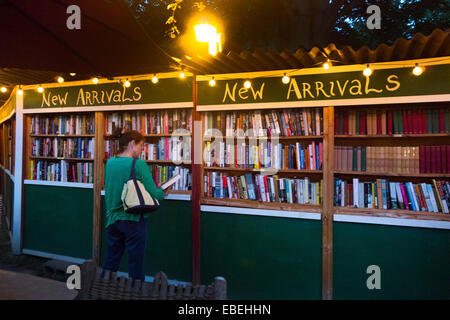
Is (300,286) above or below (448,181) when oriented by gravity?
below

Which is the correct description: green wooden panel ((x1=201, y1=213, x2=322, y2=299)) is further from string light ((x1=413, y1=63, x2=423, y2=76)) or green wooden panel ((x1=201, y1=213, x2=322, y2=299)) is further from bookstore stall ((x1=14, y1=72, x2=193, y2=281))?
string light ((x1=413, y1=63, x2=423, y2=76))

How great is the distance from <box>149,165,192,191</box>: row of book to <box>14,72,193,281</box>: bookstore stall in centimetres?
1

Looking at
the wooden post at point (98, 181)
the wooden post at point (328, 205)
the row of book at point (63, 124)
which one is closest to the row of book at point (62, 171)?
the wooden post at point (98, 181)

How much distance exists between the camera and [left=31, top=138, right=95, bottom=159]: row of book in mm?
5174

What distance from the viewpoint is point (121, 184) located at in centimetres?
301

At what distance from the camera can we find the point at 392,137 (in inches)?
155

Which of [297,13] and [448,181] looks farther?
[297,13]

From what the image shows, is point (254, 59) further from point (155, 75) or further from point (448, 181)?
point (448, 181)

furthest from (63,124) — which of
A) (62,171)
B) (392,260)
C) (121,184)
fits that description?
(392,260)

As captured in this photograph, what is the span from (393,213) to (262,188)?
4.90 ft

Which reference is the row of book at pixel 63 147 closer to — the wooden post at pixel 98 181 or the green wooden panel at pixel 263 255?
the wooden post at pixel 98 181

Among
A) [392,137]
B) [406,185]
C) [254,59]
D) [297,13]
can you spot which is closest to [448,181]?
[406,185]

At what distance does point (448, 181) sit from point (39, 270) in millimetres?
5423

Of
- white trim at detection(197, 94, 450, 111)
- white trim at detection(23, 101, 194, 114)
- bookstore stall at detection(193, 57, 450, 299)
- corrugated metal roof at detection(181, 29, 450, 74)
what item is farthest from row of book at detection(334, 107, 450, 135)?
white trim at detection(23, 101, 194, 114)
